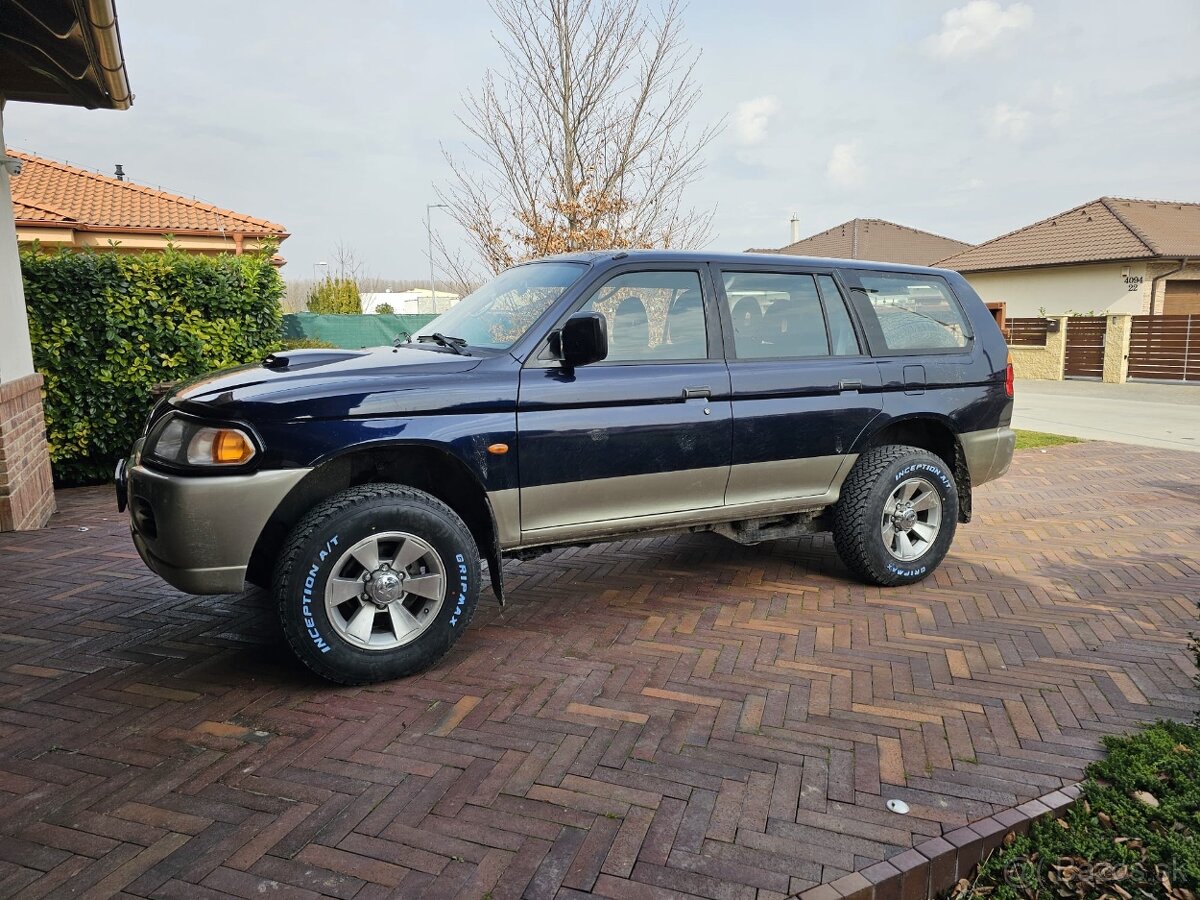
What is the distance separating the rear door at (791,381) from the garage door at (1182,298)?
25.4 meters

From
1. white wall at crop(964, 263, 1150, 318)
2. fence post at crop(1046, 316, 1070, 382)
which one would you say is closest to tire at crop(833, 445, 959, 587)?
fence post at crop(1046, 316, 1070, 382)

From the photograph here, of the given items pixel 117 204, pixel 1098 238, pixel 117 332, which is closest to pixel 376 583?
pixel 117 332

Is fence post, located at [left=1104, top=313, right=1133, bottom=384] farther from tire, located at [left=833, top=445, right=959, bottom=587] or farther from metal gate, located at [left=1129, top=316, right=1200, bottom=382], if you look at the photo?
tire, located at [left=833, top=445, right=959, bottom=587]

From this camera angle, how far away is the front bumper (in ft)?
10.1

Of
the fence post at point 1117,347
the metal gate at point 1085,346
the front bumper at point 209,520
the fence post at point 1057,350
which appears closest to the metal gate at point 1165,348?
the fence post at point 1117,347

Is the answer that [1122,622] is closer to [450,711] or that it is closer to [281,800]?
[450,711]

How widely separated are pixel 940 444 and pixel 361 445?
142 inches

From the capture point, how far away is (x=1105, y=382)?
69.7 ft

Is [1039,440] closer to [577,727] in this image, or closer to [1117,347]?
[577,727]

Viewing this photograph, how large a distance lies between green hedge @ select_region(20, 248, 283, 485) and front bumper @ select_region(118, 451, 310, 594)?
5.26 metres

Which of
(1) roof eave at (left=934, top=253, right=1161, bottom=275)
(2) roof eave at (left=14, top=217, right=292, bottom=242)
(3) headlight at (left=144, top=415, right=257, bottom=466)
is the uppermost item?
(2) roof eave at (left=14, top=217, right=292, bottom=242)

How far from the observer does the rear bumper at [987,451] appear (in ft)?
16.1

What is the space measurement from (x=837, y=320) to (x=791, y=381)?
594 millimetres

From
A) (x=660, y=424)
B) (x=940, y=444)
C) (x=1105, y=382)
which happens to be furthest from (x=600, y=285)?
(x=1105, y=382)
